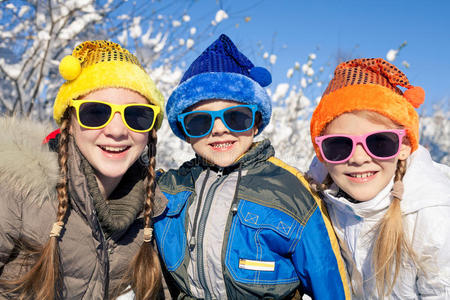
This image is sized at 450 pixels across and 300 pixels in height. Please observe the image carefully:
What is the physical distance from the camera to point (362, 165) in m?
1.68

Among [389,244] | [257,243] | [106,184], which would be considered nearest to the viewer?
[389,244]

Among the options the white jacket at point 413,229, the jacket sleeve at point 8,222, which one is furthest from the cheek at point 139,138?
the white jacket at point 413,229

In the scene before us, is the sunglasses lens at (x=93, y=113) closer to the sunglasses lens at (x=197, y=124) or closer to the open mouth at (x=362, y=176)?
the sunglasses lens at (x=197, y=124)

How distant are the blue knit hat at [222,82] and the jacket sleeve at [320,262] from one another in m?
0.77

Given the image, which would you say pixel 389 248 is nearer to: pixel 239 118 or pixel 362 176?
pixel 362 176

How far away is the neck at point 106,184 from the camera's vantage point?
6.17ft

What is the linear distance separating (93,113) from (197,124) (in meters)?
0.58

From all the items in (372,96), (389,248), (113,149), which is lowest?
(389,248)

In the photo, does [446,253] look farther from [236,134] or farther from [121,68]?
[121,68]

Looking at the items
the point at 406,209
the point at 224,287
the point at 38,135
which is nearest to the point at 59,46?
the point at 38,135

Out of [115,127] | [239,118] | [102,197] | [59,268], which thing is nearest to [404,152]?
[239,118]

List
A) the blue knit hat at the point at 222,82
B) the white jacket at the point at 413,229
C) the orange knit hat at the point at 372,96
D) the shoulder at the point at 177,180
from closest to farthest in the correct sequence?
the white jacket at the point at 413,229
the orange knit hat at the point at 372,96
the blue knit hat at the point at 222,82
the shoulder at the point at 177,180

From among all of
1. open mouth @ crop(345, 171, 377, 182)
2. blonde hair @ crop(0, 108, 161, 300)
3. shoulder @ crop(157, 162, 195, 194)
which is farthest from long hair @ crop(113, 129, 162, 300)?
open mouth @ crop(345, 171, 377, 182)

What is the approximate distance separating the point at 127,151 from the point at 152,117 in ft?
0.74
